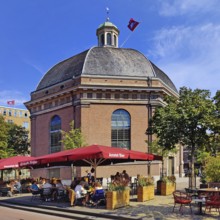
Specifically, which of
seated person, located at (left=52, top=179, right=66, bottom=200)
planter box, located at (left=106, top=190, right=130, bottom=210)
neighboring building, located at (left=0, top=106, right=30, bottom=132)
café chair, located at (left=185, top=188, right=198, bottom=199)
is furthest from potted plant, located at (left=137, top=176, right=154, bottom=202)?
neighboring building, located at (left=0, top=106, right=30, bottom=132)

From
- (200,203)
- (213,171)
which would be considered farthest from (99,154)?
(213,171)

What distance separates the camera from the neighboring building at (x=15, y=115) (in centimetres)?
10019

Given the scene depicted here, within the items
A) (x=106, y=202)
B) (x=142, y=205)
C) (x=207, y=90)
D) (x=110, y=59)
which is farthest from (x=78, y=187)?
(x=110, y=59)

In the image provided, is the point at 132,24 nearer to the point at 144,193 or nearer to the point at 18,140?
the point at 18,140

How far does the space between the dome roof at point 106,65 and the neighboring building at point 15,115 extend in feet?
202

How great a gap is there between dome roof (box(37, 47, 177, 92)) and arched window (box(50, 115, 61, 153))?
4.43m

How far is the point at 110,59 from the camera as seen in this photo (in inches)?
1561

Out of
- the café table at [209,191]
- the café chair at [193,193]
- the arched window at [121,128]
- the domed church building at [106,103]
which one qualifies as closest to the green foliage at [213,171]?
the café chair at [193,193]

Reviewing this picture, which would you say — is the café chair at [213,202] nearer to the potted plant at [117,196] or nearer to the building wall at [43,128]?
the potted plant at [117,196]

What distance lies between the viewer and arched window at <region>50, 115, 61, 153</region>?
38.9 meters

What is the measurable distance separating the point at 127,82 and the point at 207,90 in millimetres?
16975

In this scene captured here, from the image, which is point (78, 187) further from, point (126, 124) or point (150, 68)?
point (150, 68)

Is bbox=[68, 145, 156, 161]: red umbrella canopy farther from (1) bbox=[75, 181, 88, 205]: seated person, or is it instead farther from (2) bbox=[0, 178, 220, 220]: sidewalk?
(2) bbox=[0, 178, 220, 220]: sidewalk

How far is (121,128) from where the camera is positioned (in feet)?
121
